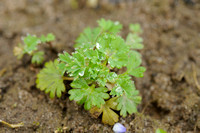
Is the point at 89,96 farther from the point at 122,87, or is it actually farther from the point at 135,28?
the point at 135,28

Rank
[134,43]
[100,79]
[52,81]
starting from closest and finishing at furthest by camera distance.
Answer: [100,79] < [52,81] < [134,43]

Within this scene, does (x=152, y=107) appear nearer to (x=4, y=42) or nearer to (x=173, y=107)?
(x=173, y=107)

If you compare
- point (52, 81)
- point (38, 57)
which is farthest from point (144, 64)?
point (38, 57)

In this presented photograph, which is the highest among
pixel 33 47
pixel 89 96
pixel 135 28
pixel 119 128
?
pixel 33 47

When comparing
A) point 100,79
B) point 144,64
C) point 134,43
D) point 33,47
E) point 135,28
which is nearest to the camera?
point 100,79

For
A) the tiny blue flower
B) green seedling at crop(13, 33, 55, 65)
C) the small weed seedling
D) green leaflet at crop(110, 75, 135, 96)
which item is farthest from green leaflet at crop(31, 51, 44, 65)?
the tiny blue flower

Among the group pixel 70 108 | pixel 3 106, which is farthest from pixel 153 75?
pixel 3 106
